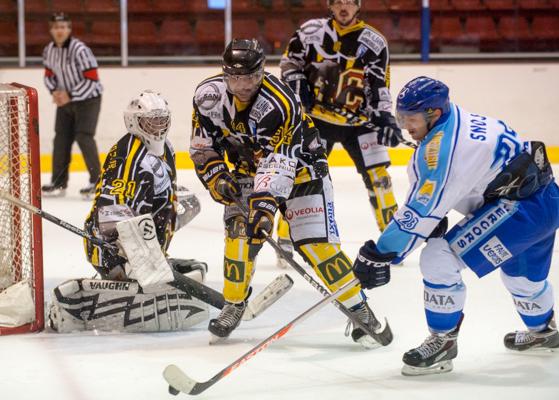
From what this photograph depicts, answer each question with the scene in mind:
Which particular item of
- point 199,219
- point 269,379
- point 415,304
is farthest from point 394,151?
point 269,379

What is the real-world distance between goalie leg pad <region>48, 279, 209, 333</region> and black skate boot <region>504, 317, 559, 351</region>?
111 centimetres

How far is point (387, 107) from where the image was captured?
15.3 feet

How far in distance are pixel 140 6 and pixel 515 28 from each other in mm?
2846

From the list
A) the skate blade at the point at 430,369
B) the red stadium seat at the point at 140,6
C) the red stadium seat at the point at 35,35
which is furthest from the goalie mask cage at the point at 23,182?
the red stadium seat at the point at 140,6

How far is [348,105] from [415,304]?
113cm

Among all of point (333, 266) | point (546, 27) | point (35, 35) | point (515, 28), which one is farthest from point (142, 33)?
point (333, 266)

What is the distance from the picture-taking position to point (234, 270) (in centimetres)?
344

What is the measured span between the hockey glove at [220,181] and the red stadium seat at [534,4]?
18.0 ft

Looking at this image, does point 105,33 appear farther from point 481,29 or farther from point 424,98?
point 424,98

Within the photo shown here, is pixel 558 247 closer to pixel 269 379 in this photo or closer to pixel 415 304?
pixel 415 304

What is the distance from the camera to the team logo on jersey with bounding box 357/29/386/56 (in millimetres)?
4656

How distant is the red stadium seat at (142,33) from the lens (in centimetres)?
775

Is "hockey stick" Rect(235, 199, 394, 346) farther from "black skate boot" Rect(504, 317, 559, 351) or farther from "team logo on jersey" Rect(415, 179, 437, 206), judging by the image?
"team logo on jersey" Rect(415, 179, 437, 206)

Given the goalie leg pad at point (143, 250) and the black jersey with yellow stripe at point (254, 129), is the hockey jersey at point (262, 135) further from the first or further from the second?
the goalie leg pad at point (143, 250)
